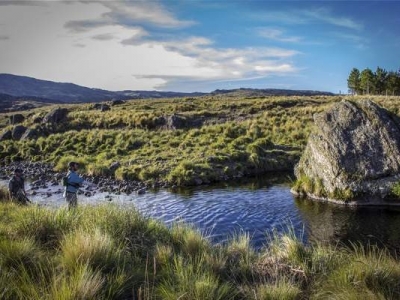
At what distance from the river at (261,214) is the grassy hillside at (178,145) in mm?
5332

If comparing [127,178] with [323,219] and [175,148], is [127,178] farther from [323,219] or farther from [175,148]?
[323,219]

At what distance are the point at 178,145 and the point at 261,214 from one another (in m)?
24.8

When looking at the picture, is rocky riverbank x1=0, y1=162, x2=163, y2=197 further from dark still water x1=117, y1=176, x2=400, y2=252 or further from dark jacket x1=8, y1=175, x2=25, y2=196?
dark jacket x1=8, y1=175, x2=25, y2=196

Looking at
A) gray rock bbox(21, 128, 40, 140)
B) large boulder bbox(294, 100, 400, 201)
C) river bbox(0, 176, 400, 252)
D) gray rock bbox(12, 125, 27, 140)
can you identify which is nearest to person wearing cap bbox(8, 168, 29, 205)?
river bbox(0, 176, 400, 252)

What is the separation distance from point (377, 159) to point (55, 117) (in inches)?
2227

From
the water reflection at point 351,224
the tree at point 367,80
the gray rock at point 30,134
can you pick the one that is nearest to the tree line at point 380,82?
the tree at point 367,80

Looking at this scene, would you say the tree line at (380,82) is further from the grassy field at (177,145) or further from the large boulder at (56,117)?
the large boulder at (56,117)

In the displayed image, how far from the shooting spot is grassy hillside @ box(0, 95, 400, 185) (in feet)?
109

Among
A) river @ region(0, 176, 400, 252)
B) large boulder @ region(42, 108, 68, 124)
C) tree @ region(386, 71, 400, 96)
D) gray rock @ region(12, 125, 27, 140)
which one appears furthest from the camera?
tree @ region(386, 71, 400, 96)

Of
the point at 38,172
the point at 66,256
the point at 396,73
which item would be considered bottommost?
the point at 38,172

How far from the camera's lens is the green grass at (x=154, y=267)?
6.95 metres

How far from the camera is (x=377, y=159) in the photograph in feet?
73.5

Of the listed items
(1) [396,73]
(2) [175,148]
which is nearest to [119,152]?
(2) [175,148]

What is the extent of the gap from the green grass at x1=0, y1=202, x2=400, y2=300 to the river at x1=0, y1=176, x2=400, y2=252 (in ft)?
10.3
